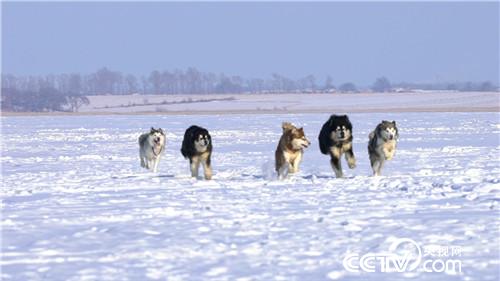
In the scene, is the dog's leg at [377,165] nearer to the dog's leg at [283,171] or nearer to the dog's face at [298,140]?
the dog's face at [298,140]

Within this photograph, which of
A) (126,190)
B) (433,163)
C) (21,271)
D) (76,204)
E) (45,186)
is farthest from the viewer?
(433,163)

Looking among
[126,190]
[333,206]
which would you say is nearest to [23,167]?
[126,190]

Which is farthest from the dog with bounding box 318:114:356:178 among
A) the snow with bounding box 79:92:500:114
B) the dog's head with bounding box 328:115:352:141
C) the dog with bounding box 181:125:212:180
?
the snow with bounding box 79:92:500:114

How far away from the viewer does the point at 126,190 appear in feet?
44.9

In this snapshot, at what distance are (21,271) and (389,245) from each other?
356cm

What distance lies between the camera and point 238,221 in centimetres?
971

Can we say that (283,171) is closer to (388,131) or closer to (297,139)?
(297,139)

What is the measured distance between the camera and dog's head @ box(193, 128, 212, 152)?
15164 millimetres

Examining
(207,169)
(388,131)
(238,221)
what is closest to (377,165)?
(388,131)

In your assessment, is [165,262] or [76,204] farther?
[76,204]

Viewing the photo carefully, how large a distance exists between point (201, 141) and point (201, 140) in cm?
2

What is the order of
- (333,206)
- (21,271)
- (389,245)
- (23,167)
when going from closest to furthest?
(21,271) → (389,245) → (333,206) → (23,167)

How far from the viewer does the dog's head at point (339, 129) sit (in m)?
14.9

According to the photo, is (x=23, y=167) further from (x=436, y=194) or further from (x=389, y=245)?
(x=389, y=245)
